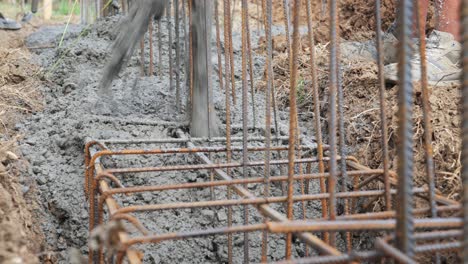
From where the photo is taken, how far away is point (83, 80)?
4.63 m

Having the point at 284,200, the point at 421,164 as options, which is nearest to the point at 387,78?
the point at 421,164

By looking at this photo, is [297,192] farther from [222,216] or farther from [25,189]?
[25,189]

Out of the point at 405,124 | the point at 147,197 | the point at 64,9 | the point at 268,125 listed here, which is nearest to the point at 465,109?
the point at 405,124

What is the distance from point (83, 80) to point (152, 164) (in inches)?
64.8

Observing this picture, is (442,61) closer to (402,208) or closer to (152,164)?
(152,164)

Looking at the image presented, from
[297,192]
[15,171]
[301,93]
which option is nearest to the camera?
[15,171]

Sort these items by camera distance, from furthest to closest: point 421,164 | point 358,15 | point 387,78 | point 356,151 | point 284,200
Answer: point 358,15
point 387,78
point 356,151
point 421,164
point 284,200

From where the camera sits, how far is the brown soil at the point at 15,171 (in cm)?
175

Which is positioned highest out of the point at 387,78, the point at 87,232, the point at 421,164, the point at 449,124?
the point at 387,78

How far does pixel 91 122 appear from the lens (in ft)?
12.0

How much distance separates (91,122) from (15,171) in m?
0.66

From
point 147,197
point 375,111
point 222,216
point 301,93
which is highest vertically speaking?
point 301,93

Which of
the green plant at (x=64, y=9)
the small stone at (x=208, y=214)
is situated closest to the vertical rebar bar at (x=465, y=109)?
the small stone at (x=208, y=214)

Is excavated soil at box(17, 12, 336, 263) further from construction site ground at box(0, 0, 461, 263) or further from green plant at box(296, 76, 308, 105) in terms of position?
green plant at box(296, 76, 308, 105)
